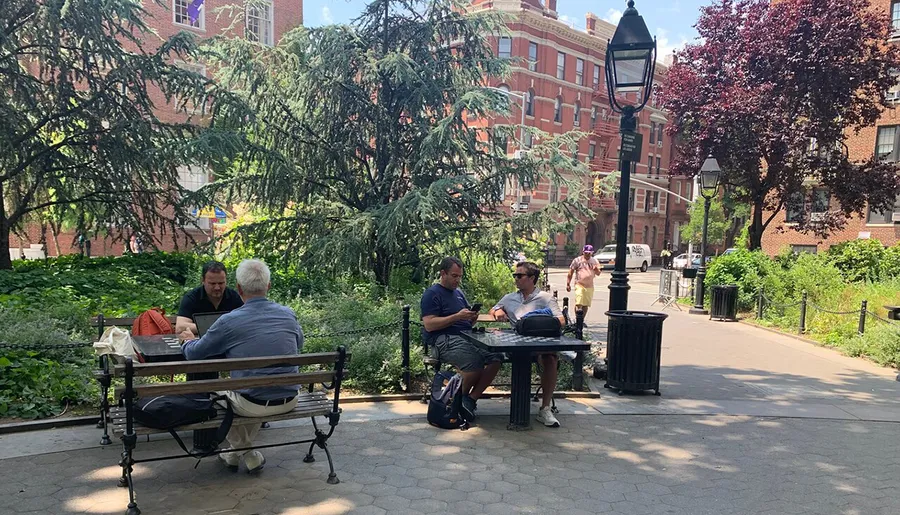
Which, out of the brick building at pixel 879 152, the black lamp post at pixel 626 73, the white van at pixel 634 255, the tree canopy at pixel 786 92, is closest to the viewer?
the black lamp post at pixel 626 73

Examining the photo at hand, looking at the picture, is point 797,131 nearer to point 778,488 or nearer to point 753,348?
point 753,348

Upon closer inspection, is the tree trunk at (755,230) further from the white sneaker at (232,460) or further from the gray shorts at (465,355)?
the white sneaker at (232,460)

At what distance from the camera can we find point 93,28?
10.4m

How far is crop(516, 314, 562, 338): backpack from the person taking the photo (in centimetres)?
535

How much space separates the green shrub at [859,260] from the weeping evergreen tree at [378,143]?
10124 mm

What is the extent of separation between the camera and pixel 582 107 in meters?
51.6

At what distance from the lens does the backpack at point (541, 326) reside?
5.35 meters

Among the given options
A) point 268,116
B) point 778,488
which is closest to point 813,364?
point 778,488

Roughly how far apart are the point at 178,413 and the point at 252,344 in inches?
24.5

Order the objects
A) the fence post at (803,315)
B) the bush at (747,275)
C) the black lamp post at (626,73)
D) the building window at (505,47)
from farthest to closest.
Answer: the building window at (505,47) → the bush at (747,275) → the fence post at (803,315) → the black lamp post at (626,73)

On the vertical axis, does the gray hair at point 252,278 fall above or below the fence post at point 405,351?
above

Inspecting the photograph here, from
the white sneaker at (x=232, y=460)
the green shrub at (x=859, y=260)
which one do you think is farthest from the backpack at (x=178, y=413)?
the green shrub at (x=859, y=260)

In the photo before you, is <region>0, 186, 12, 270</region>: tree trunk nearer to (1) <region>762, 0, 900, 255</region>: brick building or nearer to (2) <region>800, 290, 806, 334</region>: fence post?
(2) <region>800, 290, 806, 334</region>: fence post

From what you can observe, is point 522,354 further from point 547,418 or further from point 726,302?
point 726,302
